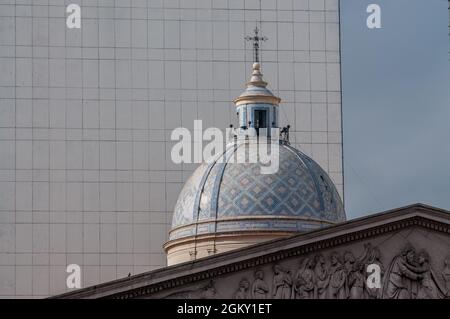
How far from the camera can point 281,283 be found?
59656mm

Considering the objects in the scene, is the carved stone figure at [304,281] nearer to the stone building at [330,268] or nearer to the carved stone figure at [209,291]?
the stone building at [330,268]

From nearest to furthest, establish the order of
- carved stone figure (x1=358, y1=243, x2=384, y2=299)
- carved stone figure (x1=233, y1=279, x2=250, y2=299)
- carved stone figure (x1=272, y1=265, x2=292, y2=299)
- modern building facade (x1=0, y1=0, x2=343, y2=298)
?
carved stone figure (x1=233, y1=279, x2=250, y2=299)
carved stone figure (x1=272, y1=265, x2=292, y2=299)
carved stone figure (x1=358, y1=243, x2=384, y2=299)
modern building facade (x1=0, y1=0, x2=343, y2=298)

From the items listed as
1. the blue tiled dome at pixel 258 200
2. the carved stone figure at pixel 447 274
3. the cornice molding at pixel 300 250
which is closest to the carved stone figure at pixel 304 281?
the cornice molding at pixel 300 250

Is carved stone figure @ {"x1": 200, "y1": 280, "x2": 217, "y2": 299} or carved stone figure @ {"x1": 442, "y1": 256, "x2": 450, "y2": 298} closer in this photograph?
carved stone figure @ {"x1": 200, "y1": 280, "x2": 217, "y2": 299}

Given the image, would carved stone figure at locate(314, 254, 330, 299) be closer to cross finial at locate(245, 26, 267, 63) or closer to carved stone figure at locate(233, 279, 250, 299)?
carved stone figure at locate(233, 279, 250, 299)

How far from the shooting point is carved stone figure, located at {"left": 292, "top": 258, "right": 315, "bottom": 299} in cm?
5944

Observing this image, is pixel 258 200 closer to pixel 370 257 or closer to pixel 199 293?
pixel 370 257

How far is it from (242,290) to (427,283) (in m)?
4.57

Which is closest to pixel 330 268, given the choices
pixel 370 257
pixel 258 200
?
pixel 370 257

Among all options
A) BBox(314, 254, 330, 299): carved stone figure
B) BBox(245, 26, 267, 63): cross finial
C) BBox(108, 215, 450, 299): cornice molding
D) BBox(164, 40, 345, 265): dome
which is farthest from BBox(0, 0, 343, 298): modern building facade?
BBox(314, 254, 330, 299): carved stone figure

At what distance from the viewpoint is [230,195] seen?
7244 centimetres

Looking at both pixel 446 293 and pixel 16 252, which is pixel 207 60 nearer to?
pixel 16 252

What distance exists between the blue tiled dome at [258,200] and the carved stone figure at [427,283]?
11.8 metres
